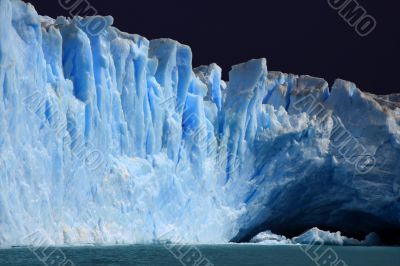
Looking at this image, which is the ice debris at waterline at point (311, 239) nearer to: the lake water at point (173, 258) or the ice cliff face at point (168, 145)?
the ice cliff face at point (168, 145)

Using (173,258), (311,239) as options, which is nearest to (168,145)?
(311,239)

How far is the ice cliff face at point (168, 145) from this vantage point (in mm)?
17156

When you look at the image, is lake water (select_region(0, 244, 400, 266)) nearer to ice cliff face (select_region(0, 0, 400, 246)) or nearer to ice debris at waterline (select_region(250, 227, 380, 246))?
ice cliff face (select_region(0, 0, 400, 246))

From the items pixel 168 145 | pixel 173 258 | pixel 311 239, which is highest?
pixel 168 145

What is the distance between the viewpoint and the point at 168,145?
22047 mm

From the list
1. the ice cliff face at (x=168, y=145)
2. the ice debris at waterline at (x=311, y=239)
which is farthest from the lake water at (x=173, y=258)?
the ice debris at waterline at (x=311, y=239)

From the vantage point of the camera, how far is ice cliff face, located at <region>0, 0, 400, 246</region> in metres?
17.2

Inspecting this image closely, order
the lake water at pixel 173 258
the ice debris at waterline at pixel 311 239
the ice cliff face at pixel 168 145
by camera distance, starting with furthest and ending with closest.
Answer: the ice debris at waterline at pixel 311 239, the ice cliff face at pixel 168 145, the lake water at pixel 173 258

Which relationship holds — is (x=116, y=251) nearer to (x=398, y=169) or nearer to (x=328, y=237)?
(x=328, y=237)

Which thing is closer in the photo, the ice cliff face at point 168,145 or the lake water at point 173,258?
the lake water at point 173,258

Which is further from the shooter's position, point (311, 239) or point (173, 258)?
point (311, 239)

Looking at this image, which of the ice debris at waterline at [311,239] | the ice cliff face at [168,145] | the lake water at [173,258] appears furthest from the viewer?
the ice debris at waterline at [311,239]

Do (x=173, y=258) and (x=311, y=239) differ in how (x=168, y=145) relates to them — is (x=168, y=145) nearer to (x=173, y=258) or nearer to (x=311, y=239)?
(x=311, y=239)

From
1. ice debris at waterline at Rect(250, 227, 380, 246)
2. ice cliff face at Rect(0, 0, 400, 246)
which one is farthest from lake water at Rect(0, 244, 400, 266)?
ice debris at waterline at Rect(250, 227, 380, 246)
